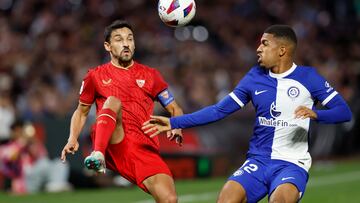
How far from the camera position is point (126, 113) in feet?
27.5

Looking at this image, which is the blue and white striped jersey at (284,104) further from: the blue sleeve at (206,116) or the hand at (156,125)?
the hand at (156,125)

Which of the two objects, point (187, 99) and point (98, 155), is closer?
point (98, 155)

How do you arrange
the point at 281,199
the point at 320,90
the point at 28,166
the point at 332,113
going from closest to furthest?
the point at 281,199 < the point at 332,113 < the point at 320,90 < the point at 28,166

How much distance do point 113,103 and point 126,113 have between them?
0.94 feet

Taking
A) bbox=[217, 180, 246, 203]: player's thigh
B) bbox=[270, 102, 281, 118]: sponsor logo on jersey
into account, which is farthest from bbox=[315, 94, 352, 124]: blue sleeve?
bbox=[217, 180, 246, 203]: player's thigh

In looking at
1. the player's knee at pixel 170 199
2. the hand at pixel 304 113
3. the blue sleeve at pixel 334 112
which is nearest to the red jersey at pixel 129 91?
the player's knee at pixel 170 199

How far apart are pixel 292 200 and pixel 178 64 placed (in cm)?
1247

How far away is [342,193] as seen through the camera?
14.1 m

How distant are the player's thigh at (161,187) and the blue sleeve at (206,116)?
1.63 ft

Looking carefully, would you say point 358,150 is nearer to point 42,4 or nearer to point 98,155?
point 42,4

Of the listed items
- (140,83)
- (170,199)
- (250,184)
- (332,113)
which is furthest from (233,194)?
(140,83)

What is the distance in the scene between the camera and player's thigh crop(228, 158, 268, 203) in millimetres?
7832

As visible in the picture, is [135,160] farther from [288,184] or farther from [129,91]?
[288,184]

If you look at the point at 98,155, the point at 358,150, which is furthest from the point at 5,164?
the point at 358,150
